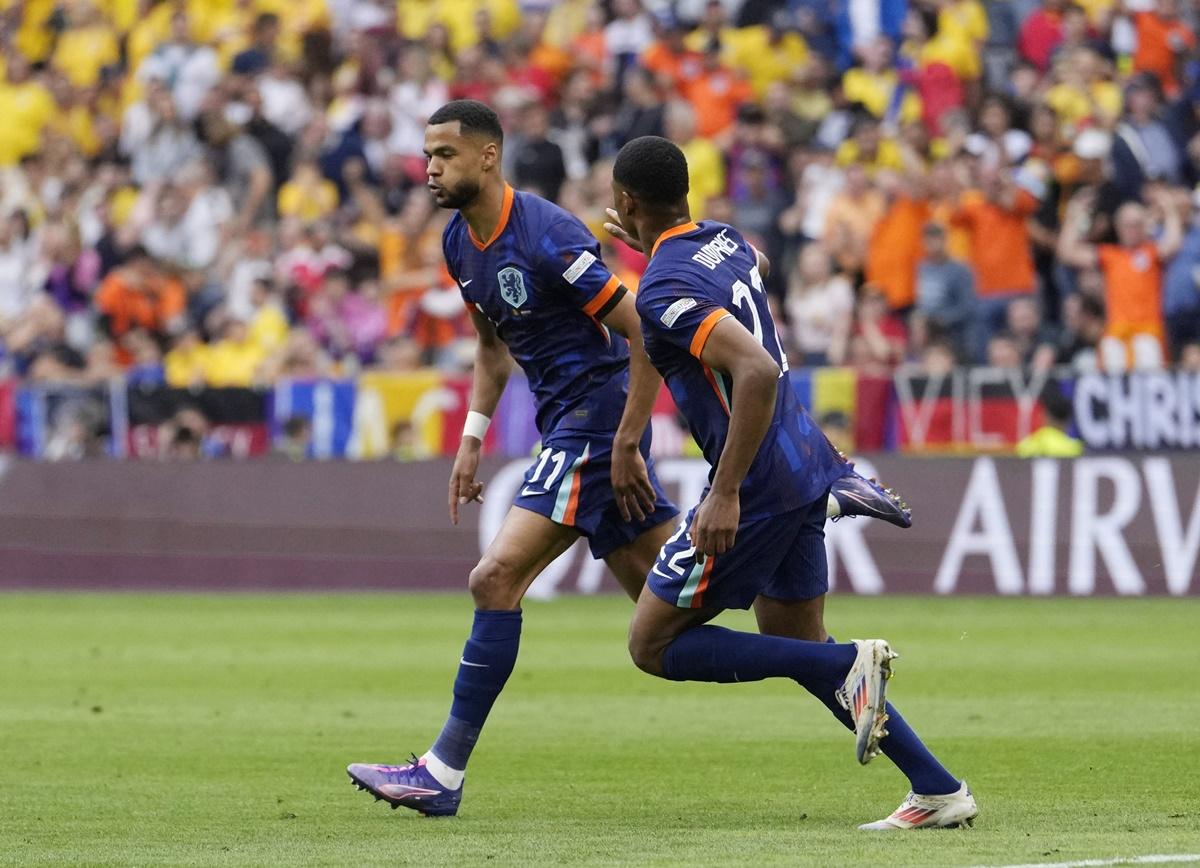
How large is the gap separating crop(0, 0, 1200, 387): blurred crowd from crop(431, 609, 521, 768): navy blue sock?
11.0 metres

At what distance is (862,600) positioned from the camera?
1742 cm

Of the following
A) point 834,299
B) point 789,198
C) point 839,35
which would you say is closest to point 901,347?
point 834,299

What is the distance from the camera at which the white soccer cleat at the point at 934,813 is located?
6.91m

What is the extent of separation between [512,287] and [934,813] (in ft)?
8.28

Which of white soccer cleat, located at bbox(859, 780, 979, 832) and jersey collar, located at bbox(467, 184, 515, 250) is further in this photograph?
jersey collar, located at bbox(467, 184, 515, 250)

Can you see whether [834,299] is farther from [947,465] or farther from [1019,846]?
[1019,846]

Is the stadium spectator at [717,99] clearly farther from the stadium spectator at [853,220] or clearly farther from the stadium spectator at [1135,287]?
the stadium spectator at [1135,287]

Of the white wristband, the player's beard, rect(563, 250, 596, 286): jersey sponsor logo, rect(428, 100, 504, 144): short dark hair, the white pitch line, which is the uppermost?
rect(428, 100, 504, 144): short dark hair

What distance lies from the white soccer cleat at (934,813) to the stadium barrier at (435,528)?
10.5m

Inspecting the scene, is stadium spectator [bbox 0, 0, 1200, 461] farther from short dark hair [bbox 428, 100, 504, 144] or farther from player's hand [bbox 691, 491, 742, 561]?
player's hand [bbox 691, 491, 742, 561]

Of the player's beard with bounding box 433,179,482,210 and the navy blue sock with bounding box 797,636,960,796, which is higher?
the player's beard with bounding box 433,179,482,210

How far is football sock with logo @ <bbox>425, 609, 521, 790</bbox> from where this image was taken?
7.74 meters

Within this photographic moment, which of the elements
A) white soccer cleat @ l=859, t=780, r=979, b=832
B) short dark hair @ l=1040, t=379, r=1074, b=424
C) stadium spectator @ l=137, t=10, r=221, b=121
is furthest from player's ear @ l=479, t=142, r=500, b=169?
stadium spectator @ l=137, t=10, r=221, b=121

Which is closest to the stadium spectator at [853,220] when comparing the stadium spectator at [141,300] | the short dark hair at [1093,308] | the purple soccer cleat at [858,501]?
the short dark hair at [1093,308]
